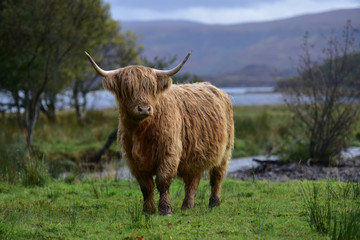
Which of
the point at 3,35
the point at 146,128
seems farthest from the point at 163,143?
the point at 3,35

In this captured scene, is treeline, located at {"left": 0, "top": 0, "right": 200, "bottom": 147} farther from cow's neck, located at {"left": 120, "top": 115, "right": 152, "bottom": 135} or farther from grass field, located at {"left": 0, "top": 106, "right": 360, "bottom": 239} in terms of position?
cow's neck, located at {"left": 120, "top": 115, "right": 152, "bottom": 135}

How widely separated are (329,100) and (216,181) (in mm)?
6057

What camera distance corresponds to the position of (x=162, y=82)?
5340mm

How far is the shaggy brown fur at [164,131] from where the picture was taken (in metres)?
5.16

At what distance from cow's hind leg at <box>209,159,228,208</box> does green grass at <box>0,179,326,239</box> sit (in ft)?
0.47

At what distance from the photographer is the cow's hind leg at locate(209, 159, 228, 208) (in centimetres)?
631

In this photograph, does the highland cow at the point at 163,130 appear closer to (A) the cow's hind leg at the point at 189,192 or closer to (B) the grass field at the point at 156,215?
(A) the cow's hind leg at the point at 189,192

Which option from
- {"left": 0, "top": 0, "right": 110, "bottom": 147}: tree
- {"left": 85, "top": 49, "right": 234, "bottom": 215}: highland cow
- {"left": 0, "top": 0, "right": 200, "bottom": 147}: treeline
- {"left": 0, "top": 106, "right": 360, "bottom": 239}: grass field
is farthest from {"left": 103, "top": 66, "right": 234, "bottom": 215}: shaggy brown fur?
{"left": 0, "top": 0, "right": 110, "bottom": 147}: tree

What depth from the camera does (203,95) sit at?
21.4ft

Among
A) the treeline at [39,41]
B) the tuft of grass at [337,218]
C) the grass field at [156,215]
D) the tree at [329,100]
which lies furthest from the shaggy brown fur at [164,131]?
the treeline at [39,41]

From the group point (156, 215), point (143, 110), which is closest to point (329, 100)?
point (156, 215)

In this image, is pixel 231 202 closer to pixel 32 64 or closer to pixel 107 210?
pixel 107 210

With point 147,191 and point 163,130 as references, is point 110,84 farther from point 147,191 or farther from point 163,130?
point 147,191

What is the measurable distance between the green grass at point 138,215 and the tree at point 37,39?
585 cm
